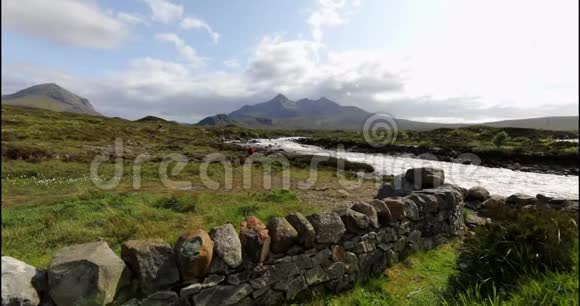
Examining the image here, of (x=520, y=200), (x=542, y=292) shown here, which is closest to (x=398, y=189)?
(x=520, y=200)

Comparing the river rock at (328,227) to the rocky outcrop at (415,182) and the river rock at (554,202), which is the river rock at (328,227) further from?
the river rock at (554,202)

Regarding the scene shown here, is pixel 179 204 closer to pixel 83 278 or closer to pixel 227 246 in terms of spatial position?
pixel 227 246

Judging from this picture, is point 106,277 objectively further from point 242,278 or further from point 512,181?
point 512,181

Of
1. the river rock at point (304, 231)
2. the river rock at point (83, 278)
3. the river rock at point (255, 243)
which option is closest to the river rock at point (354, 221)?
the river rock at point (304, 231)

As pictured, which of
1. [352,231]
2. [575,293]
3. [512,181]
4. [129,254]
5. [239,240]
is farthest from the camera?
[512,181]

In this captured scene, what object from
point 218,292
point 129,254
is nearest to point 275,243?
point 218,292

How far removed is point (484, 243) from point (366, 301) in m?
2.09

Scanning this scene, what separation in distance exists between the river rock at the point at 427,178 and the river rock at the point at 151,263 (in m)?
8.55

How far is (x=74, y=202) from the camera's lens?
9242 millimetres

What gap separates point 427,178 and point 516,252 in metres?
5.96

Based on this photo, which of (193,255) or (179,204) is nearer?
(193,255)

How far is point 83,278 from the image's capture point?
3.09 meters

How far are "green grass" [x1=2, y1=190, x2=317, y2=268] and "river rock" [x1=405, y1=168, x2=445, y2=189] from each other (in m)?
3.74

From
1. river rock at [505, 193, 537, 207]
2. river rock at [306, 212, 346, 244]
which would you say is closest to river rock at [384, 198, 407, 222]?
river rock at [306, 212, 346, 244]
